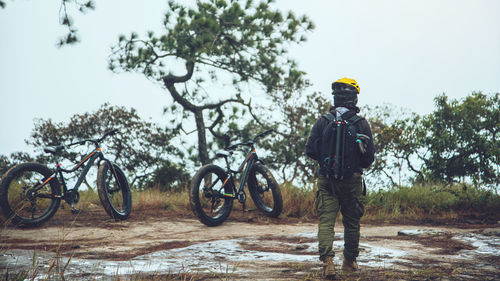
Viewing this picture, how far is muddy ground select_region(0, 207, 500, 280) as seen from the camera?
3498 mm

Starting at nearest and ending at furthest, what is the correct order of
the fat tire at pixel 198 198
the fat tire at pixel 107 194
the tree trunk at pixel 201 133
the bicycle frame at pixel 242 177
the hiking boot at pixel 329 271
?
the hiking boot at pixel 329 271
the fat tire at pixel 198 198
the fat tire at pixel 107 194
the bicycle frame at pixel 242 177
the tree trunk at pixel 201 133

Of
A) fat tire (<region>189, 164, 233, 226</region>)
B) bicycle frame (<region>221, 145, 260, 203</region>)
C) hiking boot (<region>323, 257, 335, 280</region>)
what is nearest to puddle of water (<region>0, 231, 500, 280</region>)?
hiking boot (<region>323, 257, 335, 280</region>)

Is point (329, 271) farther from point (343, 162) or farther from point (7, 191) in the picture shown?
point (7, 191)

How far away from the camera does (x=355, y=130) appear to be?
392cm

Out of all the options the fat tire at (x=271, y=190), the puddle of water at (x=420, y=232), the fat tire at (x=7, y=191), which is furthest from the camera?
the fat tire at (x=271, y=190)

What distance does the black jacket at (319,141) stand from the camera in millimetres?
3924

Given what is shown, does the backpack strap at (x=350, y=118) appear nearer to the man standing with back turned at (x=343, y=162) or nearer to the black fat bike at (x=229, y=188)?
the man standing with back turned at (x=343, y=162)

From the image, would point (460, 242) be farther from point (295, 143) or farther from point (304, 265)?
point (295, 143)

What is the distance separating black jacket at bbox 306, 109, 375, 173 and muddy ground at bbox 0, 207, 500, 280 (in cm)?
90

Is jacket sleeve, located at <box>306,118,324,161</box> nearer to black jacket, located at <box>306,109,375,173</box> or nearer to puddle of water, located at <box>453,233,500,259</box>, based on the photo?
black jacket, located at <box>306,109,375,173</box>

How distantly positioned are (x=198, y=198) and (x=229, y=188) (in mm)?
707

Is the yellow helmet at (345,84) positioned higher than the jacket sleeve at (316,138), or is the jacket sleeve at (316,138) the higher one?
the yellow helmet at (345,84)

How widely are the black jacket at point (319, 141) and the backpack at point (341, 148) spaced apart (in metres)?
0.05

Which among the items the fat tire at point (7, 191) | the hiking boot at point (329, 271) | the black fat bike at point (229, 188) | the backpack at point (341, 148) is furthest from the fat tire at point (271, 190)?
the hiking boot at point (329, 271)
